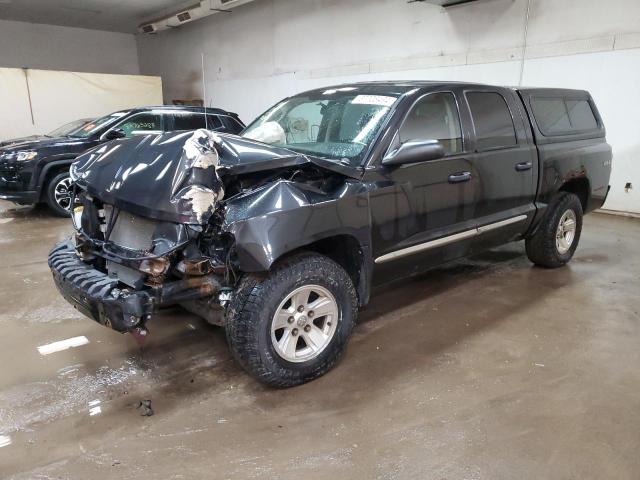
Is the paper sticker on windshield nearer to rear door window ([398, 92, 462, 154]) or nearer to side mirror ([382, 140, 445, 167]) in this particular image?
rear door window ([398, 92, 462, 154])

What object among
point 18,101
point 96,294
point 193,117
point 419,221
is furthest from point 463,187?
point 18,101

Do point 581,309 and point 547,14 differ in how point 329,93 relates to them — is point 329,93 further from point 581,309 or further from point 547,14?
point 547,14

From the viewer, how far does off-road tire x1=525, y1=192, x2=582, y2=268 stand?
14.9 ft

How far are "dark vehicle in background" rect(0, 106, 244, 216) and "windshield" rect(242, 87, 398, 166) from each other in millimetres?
3146

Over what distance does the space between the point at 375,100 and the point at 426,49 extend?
7.30 metres

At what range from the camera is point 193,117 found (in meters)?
8.13

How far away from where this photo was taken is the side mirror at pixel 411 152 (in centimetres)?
283

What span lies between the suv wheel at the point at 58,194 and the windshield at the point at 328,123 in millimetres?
4750

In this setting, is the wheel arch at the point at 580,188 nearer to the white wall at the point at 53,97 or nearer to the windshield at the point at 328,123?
the windshield at the point at 328,123

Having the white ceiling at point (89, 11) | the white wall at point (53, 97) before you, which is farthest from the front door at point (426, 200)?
the white ceiling at point (89, 11)

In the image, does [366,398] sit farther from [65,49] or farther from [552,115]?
[65,49]

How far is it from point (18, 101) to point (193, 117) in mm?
7241

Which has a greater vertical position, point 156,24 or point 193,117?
point 156,24

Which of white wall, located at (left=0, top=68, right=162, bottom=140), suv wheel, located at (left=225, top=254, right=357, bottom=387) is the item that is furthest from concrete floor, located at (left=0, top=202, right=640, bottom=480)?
white wall, located at (left=0, top=68, right=162, bottom=140)
